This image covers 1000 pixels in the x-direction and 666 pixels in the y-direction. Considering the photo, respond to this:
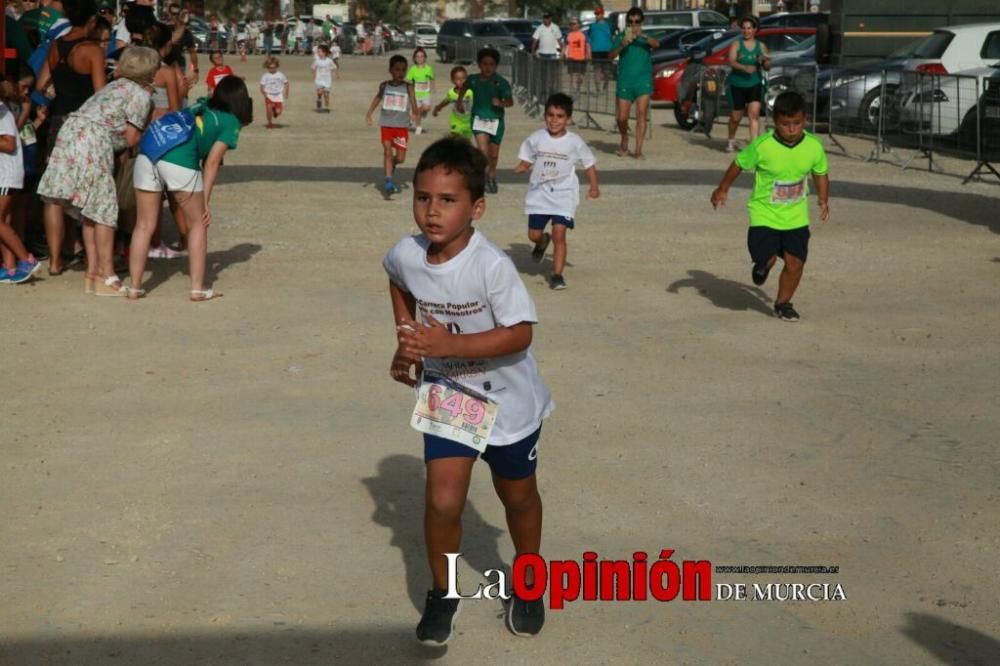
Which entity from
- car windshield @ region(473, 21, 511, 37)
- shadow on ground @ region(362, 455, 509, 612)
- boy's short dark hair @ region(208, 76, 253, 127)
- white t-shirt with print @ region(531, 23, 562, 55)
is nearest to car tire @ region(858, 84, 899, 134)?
boy's short dark hair @ region(208, 76, 253, 127)

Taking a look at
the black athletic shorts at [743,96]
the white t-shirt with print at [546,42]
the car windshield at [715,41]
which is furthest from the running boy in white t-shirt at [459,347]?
the white t-shirt with print at [546,42]

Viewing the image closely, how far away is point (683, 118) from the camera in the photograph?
23641 mm

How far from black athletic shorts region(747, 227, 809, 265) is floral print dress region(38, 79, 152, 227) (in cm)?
424

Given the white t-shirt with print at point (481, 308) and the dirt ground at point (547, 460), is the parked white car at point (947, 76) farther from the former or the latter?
the white t-shirt with print at point (481, 308)

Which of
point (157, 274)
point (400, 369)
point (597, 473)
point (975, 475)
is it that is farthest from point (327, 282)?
point (400, 369)

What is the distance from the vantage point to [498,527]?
19.2 feet

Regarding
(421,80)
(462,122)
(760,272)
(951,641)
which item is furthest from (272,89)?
(951,641)

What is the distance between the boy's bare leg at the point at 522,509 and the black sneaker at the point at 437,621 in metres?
0.30

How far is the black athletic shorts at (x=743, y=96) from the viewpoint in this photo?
19.2 meters

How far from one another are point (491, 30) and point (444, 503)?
49197 mm

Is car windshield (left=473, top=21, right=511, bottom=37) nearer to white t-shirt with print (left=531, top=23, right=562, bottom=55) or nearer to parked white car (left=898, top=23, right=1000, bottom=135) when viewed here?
white t-shirt with print (left=531, top=23, right=562, bottom=55)

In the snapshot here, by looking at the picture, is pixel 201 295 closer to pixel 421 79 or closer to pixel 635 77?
pixel 635 77

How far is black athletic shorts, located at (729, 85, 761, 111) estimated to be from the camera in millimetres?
19234

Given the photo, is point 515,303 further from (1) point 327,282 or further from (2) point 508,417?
(1) point 327,282
